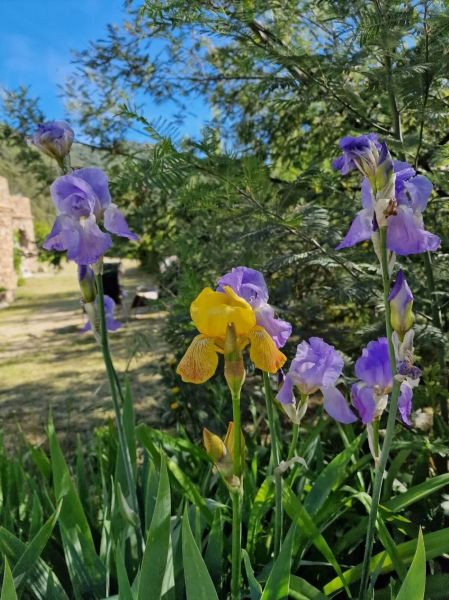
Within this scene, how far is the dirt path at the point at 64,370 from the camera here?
4.19 m

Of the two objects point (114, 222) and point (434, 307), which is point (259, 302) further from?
point (434, 307)

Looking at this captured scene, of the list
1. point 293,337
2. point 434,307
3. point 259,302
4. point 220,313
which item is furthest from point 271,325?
point 293,337

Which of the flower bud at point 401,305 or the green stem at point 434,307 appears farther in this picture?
the green stem at point 434,307

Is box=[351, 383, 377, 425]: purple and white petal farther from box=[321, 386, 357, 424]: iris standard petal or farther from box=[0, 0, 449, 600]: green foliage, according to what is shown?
box=[0, 0, 449, 600]: green foliage

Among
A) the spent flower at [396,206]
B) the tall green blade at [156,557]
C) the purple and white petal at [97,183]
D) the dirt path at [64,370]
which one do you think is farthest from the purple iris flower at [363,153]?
the dirt path at [64,370]

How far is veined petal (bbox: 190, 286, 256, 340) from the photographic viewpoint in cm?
87

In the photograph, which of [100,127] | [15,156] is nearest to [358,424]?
[100,127]

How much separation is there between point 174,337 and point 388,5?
6.07 ft

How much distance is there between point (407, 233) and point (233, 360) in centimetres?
36

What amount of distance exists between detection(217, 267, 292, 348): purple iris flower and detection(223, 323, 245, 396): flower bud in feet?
0.31

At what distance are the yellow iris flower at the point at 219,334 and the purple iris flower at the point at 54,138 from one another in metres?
0.55

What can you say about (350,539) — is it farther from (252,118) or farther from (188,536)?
(252,118)

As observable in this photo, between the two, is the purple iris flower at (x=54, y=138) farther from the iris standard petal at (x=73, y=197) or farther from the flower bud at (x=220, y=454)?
the flower bud at (x=220, y=454)

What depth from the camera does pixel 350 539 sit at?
1545 millimetres
